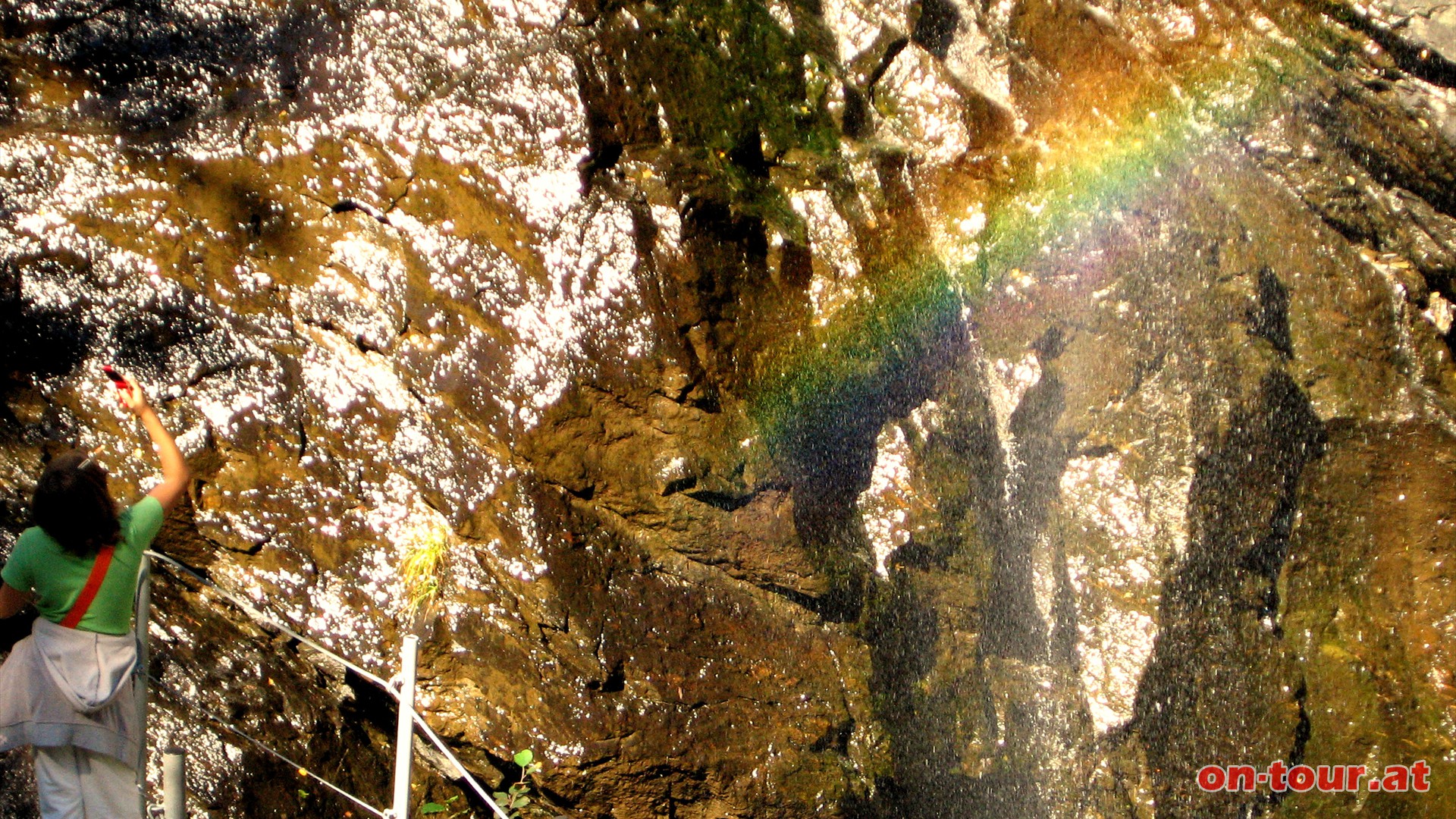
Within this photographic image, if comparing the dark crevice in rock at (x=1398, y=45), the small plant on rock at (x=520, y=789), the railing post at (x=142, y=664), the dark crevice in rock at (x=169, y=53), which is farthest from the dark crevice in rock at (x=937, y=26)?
the railing post at (x=142, y=664)

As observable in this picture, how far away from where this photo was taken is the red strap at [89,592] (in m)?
2.62

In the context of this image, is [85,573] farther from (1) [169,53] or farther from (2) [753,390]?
(1) [169,53]

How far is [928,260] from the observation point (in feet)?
16.3

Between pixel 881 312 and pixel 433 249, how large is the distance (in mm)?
2230

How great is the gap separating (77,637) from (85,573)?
0.19 meters

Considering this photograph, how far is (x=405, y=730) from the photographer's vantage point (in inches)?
104

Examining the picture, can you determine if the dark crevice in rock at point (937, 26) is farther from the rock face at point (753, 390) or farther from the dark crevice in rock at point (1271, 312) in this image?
the dark crevice in rock at point (1271, 312)

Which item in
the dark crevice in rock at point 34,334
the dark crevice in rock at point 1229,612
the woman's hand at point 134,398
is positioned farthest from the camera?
the dark crevice in rock at point 1229,612

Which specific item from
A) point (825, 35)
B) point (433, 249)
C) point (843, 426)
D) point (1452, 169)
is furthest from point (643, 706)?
point (1452, 169)

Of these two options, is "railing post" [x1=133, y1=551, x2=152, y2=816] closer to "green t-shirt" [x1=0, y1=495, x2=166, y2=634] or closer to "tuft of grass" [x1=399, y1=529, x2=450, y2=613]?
"green t-shirt" [x1=0, y1=495, x2=166, y2=634]

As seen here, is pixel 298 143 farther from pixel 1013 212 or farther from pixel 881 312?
pixel 1013 212

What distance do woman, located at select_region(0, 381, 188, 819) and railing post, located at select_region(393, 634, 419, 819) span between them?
0.83m

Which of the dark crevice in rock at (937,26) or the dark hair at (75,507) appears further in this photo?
the dark crevice in rock at (937,26)

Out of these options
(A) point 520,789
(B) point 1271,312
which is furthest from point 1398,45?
(A) point 520,789
